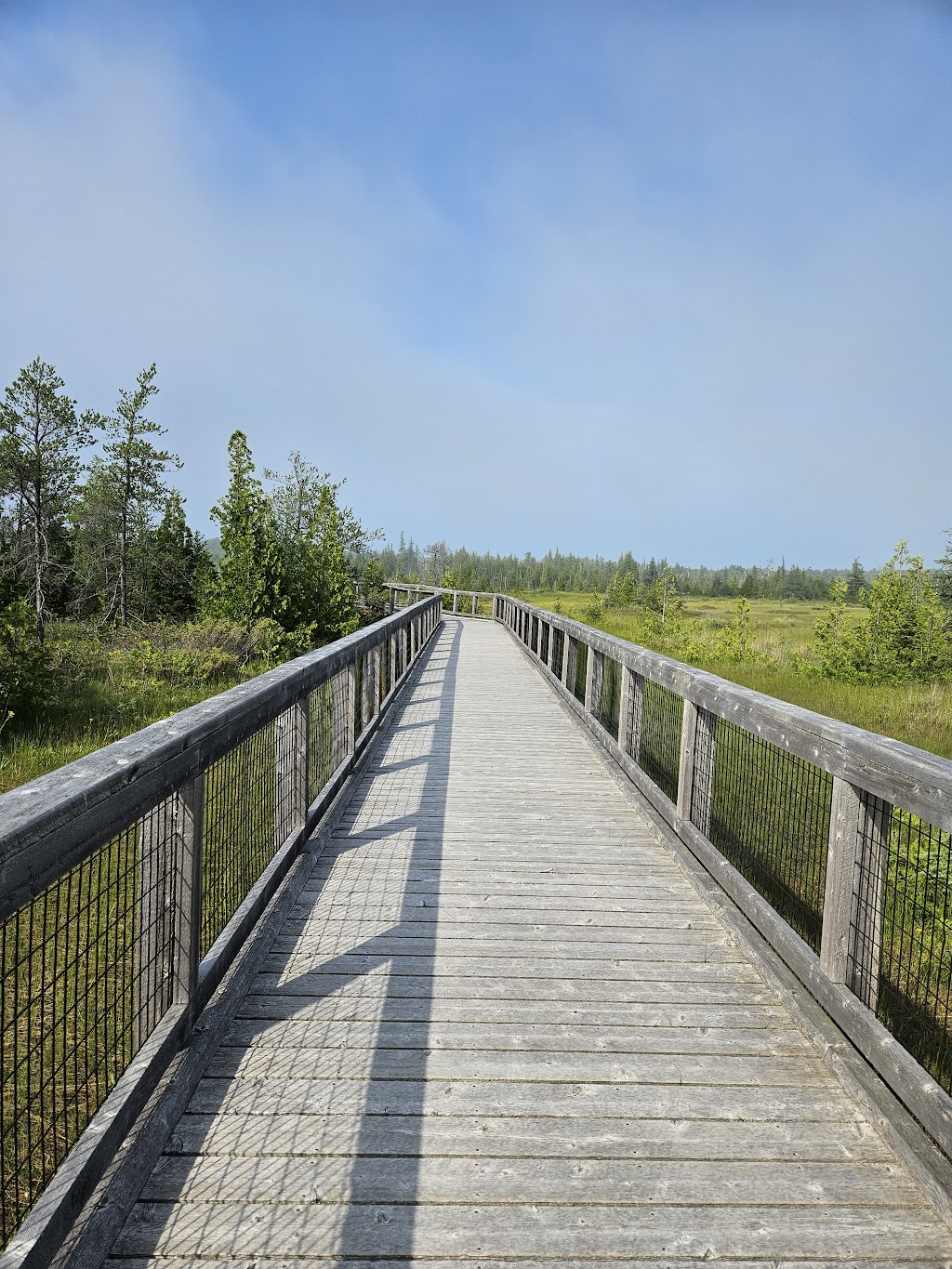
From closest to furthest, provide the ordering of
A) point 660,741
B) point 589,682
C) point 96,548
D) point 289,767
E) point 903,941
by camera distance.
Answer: point 903,941, point 289,767, point 660,741, point 589,682, point 96,548

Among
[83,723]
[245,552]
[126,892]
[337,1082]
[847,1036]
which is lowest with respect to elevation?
[83,723]

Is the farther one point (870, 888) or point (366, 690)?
point (366, 690)

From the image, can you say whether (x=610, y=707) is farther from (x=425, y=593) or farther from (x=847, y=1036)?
(x=425, y=593)

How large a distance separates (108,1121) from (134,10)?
42.2 m

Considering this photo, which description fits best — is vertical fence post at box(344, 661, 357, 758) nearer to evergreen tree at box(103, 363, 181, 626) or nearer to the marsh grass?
the marsh grass

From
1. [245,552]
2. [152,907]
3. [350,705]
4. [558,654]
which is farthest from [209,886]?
[245,552]

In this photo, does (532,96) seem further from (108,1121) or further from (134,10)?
(108,1121)

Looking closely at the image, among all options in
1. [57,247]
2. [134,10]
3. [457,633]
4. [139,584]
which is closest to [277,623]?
[457,633]

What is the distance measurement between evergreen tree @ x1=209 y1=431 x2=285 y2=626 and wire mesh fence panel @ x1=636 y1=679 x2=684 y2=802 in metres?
14.5

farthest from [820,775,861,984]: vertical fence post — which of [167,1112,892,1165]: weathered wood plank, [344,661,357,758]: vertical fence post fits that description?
[344,661,357,758]: vertical fence post

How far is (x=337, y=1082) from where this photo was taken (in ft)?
6.63

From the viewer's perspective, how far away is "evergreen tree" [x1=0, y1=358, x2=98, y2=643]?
75.2 feet

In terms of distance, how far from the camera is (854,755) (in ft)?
6.93

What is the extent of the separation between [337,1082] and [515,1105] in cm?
50
